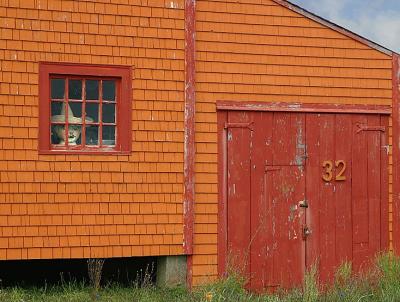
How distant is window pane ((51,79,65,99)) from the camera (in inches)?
355

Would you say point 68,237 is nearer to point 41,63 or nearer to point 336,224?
point 41,63

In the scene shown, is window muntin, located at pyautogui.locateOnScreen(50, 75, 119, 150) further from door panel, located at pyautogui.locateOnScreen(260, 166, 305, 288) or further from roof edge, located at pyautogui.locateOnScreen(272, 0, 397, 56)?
roof edge, located at pyautogui.locateOnScreen(272, 0, 397, 56)

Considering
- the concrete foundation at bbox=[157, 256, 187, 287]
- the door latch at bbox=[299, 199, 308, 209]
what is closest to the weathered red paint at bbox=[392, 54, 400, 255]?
the door latch at bbox=[299, 199, 308, 209]

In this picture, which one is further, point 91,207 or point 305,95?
point 305,95

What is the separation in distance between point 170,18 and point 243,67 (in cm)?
127

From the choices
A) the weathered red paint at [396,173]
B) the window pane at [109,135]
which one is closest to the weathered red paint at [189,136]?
the window pane at [109,135]

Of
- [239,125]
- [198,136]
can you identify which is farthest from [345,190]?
[198,136]

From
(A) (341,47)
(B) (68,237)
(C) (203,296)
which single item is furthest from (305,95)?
(B) (68,237)

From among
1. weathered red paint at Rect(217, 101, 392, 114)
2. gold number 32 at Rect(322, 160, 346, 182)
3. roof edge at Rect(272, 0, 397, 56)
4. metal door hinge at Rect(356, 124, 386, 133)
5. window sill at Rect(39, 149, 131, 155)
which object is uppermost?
roof edge at Rect(272, 0, 397, 56)

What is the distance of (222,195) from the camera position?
9.56m

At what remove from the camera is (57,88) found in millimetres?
9039

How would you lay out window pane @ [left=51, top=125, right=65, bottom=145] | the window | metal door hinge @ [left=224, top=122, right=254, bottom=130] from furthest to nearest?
1. metal door hinge @ [left=224, top=122, right=254, bottom=130]
2. window pane @ [left=51, top=125, right=65, bottom=145]
3. the window

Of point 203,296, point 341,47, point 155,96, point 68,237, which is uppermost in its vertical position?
point 341,47

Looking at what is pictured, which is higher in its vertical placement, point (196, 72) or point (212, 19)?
point (212, 19)
